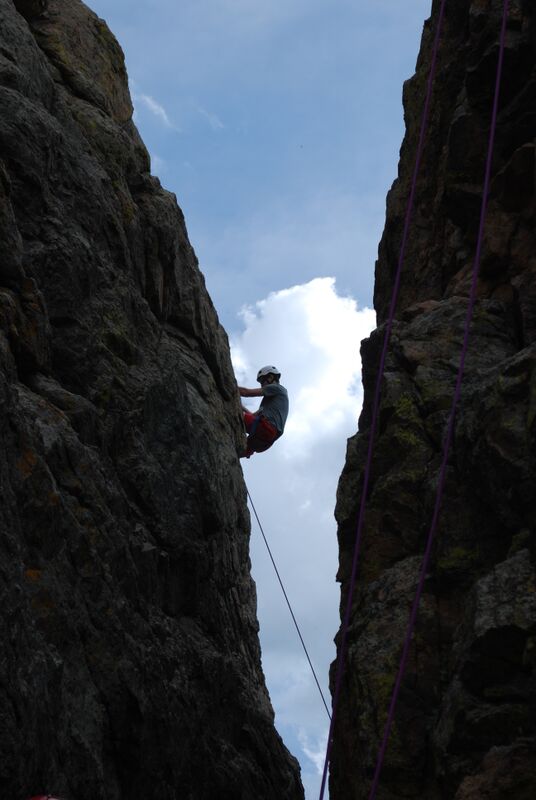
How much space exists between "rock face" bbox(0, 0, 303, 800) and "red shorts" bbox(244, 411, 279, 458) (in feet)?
9.50

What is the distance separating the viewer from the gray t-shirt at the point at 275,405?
2008cm

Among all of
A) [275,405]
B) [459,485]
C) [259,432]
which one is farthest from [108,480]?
[275,405]

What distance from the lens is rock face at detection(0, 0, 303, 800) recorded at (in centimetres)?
927

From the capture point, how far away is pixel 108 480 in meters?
11.6

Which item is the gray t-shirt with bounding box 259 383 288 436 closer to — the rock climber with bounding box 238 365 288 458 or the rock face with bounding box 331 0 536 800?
the rock climber with bounding box 238 365 288 458

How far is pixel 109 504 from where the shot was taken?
1146 centimetres

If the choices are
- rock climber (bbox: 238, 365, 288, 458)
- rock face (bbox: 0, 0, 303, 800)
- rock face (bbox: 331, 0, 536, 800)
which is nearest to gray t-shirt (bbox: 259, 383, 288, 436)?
rock climber (bbox: 238, 365, 288, 458)

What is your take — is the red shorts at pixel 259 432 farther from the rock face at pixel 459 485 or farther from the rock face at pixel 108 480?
the rock face at pixel 459 485

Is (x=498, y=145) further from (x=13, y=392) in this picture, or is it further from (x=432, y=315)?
(x=13, y=392)

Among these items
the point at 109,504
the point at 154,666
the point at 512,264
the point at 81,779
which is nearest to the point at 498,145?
the point at 512,264

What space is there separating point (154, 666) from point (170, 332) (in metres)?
5.71

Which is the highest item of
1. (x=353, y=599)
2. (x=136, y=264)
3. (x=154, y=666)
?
(x=136, y=264)

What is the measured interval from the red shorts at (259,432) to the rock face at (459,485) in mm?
3481

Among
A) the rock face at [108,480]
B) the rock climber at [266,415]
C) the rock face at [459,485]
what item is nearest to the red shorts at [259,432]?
the rock climber at [266,415]
